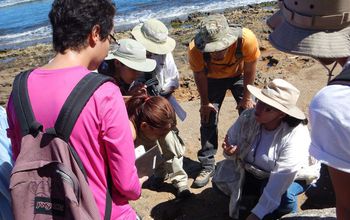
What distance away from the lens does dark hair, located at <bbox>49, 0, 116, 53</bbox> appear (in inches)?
76.6

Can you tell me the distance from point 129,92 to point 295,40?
7.05 feet

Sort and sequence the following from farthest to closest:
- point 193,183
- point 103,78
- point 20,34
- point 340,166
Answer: point 20,34, point 193,183, point 103,78, point 340,166

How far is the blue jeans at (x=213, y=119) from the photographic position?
441cm

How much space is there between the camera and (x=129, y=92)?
3641mm

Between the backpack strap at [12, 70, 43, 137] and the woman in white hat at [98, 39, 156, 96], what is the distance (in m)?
1.62

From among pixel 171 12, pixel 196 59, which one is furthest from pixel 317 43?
pixel 171 12

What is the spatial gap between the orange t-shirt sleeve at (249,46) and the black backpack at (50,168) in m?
Answer: 2.44

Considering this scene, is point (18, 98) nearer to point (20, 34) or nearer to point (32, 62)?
point (32, 62)

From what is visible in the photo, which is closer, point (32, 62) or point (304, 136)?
point (304, 136)

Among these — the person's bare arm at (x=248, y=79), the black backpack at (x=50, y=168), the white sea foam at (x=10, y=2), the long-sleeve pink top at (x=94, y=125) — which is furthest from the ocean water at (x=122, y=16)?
the black backpack at (x=50, y=168)

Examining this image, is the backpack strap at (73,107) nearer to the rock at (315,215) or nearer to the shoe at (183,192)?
the rock at (315,215)

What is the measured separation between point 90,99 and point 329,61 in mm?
956

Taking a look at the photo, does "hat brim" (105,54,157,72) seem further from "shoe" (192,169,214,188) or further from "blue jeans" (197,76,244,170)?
"shoe" (192,169,214,188)

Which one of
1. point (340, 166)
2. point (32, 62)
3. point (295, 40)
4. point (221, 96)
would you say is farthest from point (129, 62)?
point (32, 62)
